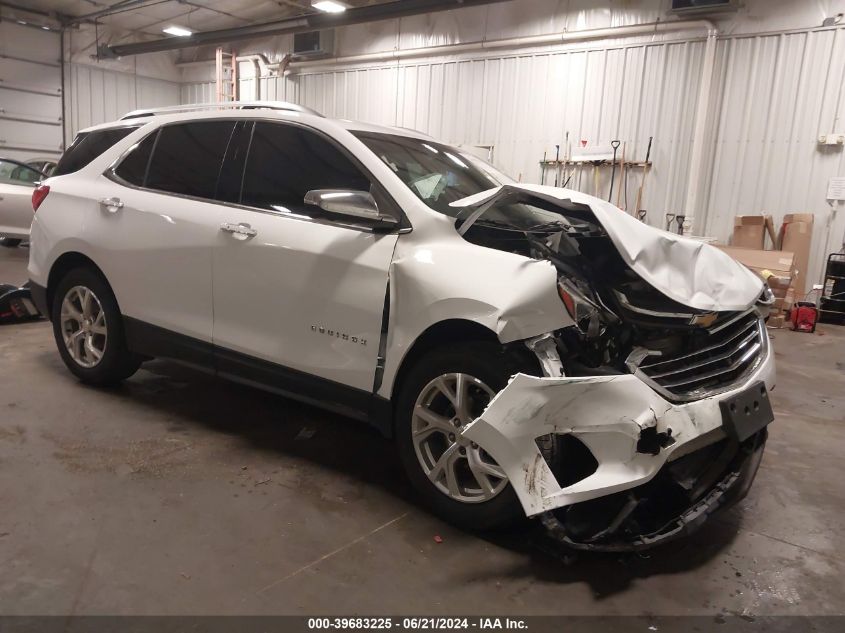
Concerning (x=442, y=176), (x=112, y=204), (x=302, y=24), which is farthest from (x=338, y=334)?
(x=302, y=24)

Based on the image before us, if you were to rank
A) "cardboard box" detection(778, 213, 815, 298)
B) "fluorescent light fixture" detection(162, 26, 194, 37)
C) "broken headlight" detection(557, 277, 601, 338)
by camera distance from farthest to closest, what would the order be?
"fluorescent light fixture" detection(162, 26, 194, 37) < "cardboard box" detection(778, 213, 815, 298) < "broken headlight" detection(557, 277, 601, 338)

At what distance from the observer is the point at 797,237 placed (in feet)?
25.5

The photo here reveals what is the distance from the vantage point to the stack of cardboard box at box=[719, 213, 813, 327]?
287 inches

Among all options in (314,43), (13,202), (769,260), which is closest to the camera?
(769,260)

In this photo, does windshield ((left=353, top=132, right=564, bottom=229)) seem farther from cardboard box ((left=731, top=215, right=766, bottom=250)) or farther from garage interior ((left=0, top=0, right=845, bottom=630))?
cardboard box ((left=731, top=215, right=766, bottom=250))

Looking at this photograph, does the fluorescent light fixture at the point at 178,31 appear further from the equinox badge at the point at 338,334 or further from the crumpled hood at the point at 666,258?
the crumpled hood at the point at 666,258

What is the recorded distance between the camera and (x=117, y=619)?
183 centimetres

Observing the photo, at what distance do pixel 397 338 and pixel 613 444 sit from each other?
92 cm

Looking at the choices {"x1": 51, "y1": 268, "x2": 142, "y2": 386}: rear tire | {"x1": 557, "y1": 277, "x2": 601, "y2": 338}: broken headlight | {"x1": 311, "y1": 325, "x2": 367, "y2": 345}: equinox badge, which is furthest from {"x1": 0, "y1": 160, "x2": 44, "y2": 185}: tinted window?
{"x1": 557, "y1": 277, "x2": 601, "y2": 338}: broken headlight

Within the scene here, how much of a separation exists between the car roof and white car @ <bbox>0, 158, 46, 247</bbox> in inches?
268

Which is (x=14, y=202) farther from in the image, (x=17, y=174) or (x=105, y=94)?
(x=105, y=94)

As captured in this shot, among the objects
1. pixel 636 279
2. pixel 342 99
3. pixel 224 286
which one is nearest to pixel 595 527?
pixel 636 279

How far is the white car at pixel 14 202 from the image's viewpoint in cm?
912

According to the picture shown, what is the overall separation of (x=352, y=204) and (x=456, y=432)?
0.99 meters
